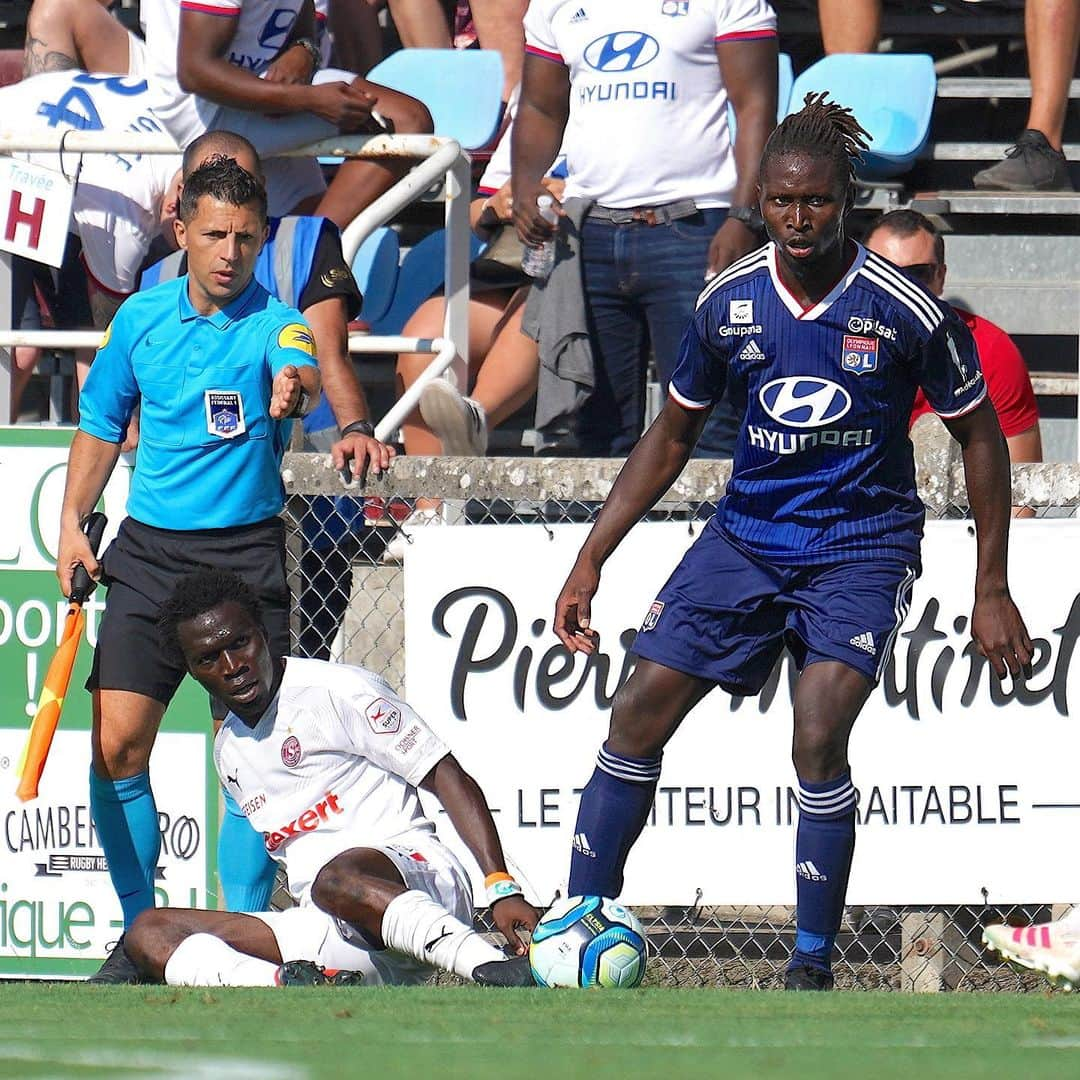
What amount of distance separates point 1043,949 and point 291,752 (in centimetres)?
207

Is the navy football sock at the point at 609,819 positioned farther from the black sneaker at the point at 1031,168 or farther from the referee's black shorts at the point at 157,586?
the black sneaker at the point at 1031,168

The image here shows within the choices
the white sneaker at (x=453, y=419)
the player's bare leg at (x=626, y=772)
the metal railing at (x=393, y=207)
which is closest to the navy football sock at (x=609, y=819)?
the player's bare leg at (x=626, y=772)

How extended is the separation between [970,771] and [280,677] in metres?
2.10

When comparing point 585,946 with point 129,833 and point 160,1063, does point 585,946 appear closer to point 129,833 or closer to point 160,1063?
point 160,1063

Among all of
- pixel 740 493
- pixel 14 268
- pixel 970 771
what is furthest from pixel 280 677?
pixel 14 268

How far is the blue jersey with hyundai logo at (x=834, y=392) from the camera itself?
4770mm

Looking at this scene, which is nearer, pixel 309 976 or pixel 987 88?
pixel 309 976

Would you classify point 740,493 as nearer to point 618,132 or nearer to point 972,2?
point 618,132

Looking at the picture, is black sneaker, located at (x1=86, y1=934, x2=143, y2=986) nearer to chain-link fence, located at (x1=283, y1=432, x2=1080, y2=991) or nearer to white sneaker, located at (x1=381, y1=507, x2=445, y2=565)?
chain-link fence, located at (x1=283, y1=432, x2=1080, y2=991)

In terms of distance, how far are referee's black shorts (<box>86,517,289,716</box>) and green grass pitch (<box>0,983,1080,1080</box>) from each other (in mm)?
1301

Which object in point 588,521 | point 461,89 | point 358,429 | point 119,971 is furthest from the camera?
point 461,89

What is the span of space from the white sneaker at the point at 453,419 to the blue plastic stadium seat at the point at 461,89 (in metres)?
2.39

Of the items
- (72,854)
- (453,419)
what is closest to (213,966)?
(72,854)

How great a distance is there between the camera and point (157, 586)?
18.7 feet
